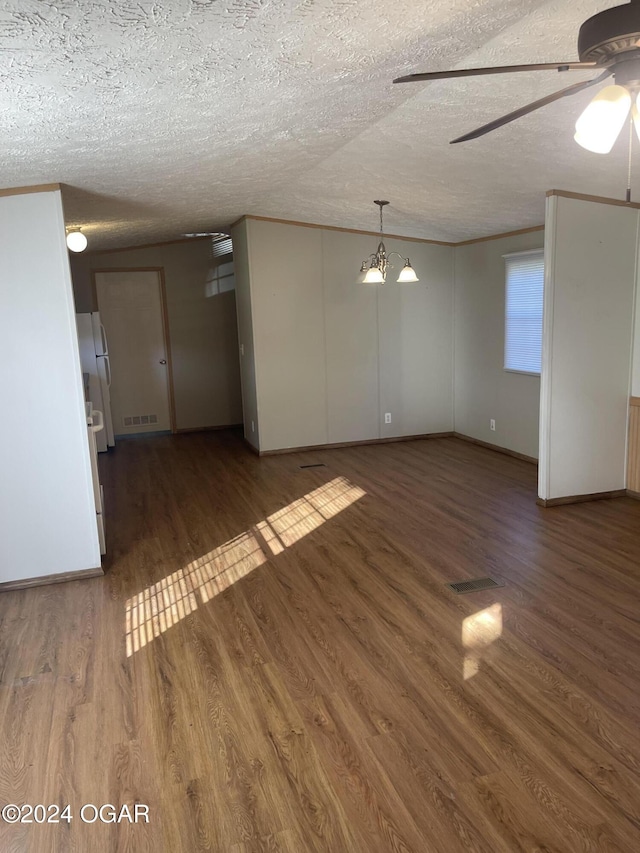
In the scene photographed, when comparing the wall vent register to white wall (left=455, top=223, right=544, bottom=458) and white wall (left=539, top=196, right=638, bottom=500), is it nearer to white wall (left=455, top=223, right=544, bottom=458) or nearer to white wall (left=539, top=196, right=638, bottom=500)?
white wall (left=455, top=223, right=544, bottom=458)

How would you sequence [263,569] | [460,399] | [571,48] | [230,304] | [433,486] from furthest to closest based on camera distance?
[230,304] → [460,399] → [433,486] → [263,569] → [571,48]

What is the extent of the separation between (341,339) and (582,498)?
3.21 meters

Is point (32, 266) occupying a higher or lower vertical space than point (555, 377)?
higher

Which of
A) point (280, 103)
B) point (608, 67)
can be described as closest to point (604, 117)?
point (608, 67)

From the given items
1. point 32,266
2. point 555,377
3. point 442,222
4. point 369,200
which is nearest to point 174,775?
point 32,266

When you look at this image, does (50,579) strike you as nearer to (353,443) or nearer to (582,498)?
(582,498)

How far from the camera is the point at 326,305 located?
7.06 m

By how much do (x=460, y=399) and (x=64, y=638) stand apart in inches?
217

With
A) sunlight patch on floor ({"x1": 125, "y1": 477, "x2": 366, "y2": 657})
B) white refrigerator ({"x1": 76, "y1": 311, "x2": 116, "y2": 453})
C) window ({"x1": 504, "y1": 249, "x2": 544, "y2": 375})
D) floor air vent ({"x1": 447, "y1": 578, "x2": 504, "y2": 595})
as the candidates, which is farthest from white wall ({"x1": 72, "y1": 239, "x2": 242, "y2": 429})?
floor air vent ({"x1": 447, "y1": 578, "x2": 504, "y2": 595})

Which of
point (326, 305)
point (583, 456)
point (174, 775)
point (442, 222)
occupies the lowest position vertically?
point (174, 775)

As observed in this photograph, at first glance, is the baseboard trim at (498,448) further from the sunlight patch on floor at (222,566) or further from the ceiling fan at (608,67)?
the ceiling fan at (608,67)

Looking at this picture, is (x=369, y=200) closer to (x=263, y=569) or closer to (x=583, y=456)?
(x=583, y=456)

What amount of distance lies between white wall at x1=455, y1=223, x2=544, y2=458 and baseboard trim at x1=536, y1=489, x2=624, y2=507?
1.12 meters

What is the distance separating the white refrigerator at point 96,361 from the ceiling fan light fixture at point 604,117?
636cm
